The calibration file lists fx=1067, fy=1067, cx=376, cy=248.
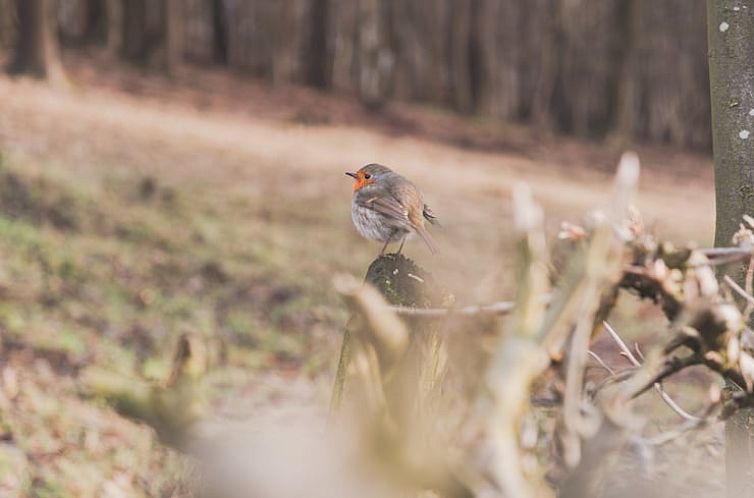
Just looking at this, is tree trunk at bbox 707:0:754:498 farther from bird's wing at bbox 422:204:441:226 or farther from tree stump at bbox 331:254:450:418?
tree stump at bbox 331:254:450:418

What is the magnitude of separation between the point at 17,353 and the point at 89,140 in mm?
4360

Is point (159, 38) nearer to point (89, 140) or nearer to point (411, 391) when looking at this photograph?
point (89, 140)

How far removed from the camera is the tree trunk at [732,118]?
390 centimetres

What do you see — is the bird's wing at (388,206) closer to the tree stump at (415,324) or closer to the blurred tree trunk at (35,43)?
the tree stump at (415,324)

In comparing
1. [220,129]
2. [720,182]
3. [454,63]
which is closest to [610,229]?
[720,182]

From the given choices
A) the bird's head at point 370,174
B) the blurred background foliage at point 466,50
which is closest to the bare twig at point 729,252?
the bird's head at point 370,174

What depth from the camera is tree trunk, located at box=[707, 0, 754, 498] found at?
3.90 metres

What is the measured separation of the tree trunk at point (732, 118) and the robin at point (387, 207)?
3.58ft

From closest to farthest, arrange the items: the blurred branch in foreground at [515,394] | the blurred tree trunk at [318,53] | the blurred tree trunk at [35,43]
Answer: the blurred branch in foreground at [515,394], the blurred tree trunk at [35,43], the blurred tree trunk at [318,53]

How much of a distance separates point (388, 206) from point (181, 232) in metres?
6.23

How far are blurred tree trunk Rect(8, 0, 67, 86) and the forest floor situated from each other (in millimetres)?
360

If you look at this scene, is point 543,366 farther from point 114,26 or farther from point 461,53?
point 461,53

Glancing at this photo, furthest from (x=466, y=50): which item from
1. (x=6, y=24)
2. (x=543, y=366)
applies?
(x=543, y=366)

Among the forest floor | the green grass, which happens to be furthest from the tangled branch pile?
the green grass
